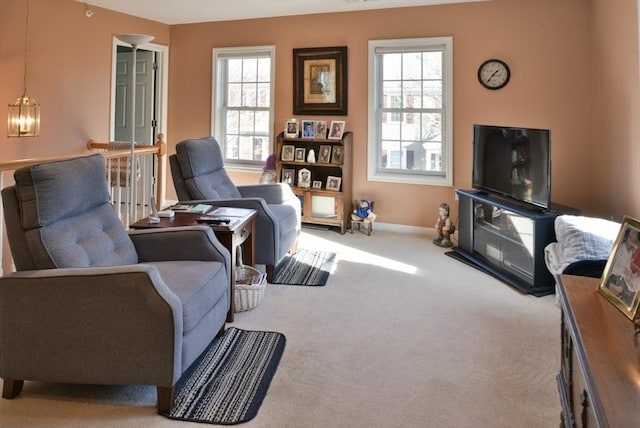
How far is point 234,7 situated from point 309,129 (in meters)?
1.59

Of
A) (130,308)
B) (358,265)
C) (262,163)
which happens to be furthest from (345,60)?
(130,308)

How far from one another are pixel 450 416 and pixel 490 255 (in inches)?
90.2

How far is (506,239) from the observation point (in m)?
3.62

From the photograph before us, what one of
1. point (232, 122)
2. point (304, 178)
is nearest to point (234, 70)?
point (232, 122)

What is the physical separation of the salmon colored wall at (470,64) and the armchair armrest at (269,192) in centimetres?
134

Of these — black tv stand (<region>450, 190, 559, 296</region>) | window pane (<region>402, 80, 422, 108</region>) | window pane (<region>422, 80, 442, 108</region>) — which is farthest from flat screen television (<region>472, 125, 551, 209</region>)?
window pane (<region>402, 80, 422, 108</region>)

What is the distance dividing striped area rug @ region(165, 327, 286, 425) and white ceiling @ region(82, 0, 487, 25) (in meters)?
3.72

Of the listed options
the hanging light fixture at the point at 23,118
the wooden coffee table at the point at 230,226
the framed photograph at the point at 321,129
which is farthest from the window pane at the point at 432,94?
the hanging light fixture at the point at 23,118

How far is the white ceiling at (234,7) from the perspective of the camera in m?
4.76

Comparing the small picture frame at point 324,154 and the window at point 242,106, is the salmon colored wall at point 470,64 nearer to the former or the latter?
the window at point 242,106

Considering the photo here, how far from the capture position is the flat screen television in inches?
130

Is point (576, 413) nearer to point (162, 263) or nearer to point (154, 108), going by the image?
point (162, 263)

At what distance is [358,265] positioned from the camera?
3.91 meters

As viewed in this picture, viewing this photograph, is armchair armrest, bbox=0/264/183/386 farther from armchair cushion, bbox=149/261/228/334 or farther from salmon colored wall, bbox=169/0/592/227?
salmon colored wall, bbox=169/0/592/227
